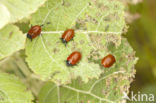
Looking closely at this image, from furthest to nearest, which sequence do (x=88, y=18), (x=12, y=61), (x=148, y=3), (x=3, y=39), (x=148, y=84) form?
(x=148, y=3) → (x=148, y=84) → (x=12, y=61) → (x=88, y=18) → (x=3, y=39)

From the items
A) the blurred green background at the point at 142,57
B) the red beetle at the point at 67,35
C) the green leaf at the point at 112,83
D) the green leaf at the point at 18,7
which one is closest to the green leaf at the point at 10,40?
the green leaf at the point at 18,7

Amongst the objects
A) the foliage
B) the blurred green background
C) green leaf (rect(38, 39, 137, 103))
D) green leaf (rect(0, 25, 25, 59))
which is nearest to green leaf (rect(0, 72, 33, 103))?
the foliage

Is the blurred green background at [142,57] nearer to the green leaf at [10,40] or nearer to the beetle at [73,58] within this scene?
the beetle at [73,58]

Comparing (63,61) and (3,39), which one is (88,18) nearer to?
(63,61)

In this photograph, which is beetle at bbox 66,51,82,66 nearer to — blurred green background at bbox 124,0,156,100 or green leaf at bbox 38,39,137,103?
green leaf at bbox 38,39,137,103

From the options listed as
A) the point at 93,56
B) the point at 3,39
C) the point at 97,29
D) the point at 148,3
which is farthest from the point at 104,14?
the point at 148,3

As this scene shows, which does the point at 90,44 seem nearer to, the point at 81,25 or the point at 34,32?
the point at 81,25
